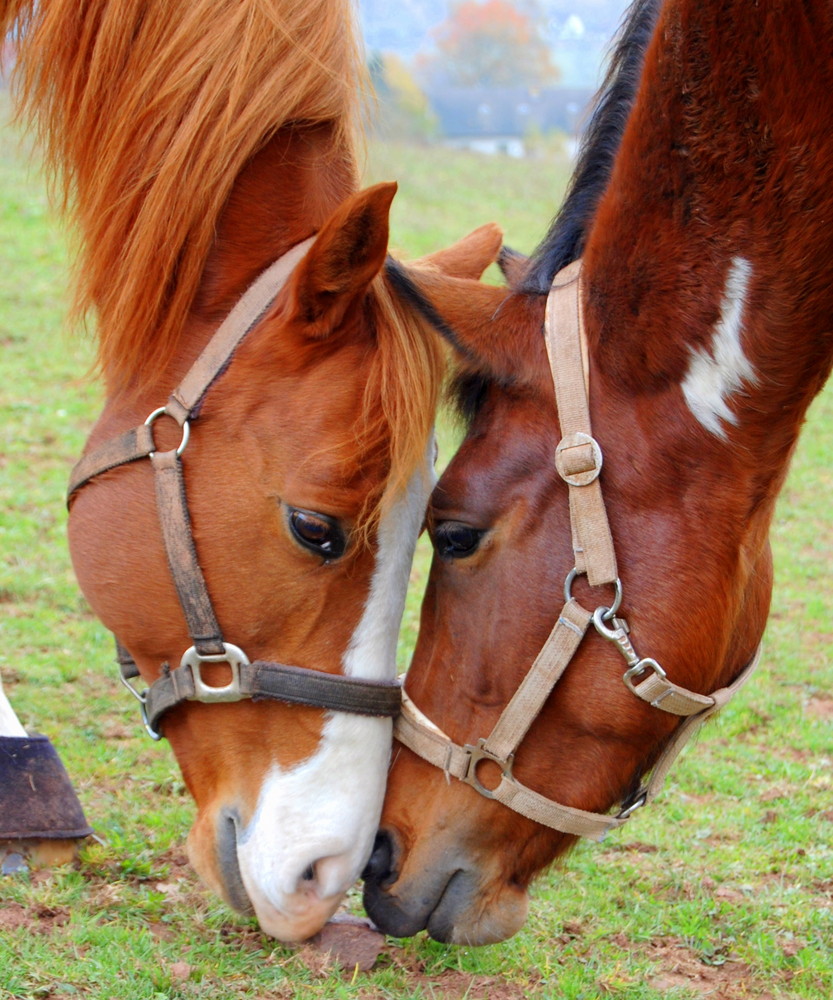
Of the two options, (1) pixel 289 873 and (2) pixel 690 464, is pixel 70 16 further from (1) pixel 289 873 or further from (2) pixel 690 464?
(1) pixel 289 873

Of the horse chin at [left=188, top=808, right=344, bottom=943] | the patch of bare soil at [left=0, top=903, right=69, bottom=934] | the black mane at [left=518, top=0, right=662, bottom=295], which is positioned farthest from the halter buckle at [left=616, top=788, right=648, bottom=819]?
the patch of bare soil at [left=0, top=903, right=69, bottom=934]

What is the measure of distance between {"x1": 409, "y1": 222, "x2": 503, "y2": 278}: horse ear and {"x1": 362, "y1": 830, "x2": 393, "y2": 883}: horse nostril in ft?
4.57

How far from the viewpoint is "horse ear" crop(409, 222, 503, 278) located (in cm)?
284

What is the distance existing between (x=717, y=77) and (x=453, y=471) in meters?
0.97

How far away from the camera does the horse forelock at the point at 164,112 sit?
2533 millimetres

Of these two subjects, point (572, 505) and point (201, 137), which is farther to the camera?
point (201, 137)

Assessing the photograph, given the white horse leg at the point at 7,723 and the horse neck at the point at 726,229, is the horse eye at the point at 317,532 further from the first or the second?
the white horse leg at the point at 7,723

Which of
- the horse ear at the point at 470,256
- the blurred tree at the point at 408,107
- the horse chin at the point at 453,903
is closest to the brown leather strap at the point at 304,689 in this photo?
the horse chin at the point at 453,903

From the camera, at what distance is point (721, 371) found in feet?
7.40

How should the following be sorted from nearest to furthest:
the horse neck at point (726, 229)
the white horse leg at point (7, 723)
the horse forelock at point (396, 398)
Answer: the horse neck at point (726, 229)
the horse forelock at point (396, 398)
the white horse leg at point (7, 723)

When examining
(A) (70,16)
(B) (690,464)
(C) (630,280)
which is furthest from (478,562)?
(A) (70,16)

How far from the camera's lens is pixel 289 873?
8.01 feet

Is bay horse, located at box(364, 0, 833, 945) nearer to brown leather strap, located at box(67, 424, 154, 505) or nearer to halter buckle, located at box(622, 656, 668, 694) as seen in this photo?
halter buckle, located at box(622, 656, 668, 694)

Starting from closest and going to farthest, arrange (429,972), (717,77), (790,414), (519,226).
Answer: (717,77) → (790,414) → (429,972) → (519,226)
